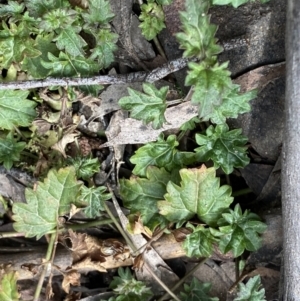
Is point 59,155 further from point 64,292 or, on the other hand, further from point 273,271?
point 273,271

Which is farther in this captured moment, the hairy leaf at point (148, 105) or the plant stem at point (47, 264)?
the plant stem at point (47, 264)

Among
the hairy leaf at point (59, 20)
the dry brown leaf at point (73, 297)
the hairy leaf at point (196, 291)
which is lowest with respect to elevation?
the dry brown leaf at point (73, 297)

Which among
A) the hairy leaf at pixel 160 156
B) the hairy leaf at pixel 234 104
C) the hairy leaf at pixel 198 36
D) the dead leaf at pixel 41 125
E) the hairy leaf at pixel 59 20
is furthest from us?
the dead leaf at pixel 41 125

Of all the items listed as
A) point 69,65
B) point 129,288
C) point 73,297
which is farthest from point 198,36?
point 73,297

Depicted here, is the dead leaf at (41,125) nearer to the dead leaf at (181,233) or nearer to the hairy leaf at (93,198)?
the hairy leaf at (93,198)

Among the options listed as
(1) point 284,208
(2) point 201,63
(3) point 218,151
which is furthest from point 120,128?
(1) point 284,208

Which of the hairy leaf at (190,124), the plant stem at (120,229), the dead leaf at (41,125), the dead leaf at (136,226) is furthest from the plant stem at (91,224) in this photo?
the hairy leaf at (190,124)

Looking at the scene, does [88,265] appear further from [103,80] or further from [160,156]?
[103,80]
